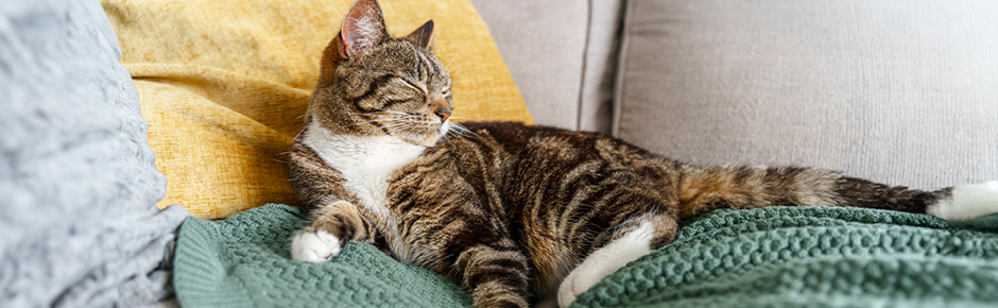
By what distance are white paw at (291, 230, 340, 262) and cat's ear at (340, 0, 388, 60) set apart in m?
0.44

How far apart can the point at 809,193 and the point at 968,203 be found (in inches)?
9.7

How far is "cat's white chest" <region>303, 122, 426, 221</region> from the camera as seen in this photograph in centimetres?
104

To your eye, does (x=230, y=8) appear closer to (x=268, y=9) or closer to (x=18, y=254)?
(x=268, y=9)

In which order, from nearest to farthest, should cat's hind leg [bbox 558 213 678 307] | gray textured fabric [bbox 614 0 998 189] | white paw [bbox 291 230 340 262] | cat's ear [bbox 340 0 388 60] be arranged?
1. white paw [bbox 291 230 340 262]
2. cat's hind leg [bbox 558 213 678 307]
3. cat's ear [bbox 340 0 388 60]
4. gray textured fabric [bbox 614 0 998 189]

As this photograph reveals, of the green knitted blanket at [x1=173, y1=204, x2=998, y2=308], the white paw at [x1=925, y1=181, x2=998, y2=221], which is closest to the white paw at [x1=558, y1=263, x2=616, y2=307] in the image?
the green knitted blanket at [x1=173, y1=204, x2=998, y2=308]

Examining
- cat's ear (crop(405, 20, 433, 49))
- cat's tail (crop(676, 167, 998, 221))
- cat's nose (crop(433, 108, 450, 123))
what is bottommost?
cat's tail (crop(676, 167, 998, 221))

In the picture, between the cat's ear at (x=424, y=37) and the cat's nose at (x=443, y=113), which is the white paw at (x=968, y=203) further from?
the cat's ear at (x=424, y=37)

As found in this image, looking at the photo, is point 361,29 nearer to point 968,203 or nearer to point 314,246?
point 314,246

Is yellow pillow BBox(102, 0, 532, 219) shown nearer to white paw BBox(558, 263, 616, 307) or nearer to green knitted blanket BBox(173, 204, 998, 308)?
green knitted blanket BBox(173, 204, 998, 308)

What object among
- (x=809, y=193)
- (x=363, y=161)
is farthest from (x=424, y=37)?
(x=809, y=193)

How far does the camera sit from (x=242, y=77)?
3.87 feet

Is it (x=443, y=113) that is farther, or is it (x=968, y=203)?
(x=443, y=113)

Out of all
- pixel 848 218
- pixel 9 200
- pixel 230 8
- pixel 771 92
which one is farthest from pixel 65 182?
pixel 771 92

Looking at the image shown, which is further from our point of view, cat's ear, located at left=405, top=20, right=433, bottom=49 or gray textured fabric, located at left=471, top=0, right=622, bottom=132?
gray textured fabric, located at left=471, top=0, right=622, bottom=132
